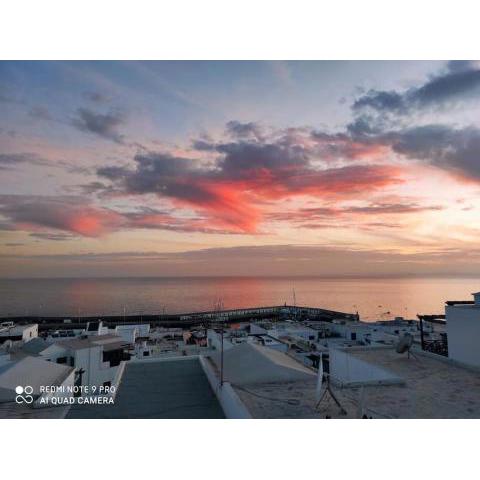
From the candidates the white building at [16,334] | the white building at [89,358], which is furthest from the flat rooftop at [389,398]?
the white building at [16,334]

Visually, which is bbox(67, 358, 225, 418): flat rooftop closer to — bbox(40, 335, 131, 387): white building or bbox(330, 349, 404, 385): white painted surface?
bbox(330, 349, 404, 385): white painted surface

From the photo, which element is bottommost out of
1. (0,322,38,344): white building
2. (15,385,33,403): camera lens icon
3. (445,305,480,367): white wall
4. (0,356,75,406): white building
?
(0,322,38,344): white building

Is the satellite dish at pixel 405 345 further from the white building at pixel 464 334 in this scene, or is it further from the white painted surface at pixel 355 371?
the white painted surface at pixel 355 371

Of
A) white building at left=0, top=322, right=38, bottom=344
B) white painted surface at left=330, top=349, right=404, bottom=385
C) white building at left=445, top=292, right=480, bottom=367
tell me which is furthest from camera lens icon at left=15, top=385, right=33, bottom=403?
white building at left=0, top=322, right=38, bottom=344

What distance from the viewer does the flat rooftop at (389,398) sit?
4633 mm

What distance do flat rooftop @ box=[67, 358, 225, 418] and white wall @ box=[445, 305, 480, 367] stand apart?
16.0ft

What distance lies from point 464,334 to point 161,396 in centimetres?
579

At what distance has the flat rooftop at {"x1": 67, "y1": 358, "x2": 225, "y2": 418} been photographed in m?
5.18

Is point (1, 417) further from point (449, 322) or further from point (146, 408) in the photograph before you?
point (449, 322)

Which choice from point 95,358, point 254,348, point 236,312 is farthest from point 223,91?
point 236,312

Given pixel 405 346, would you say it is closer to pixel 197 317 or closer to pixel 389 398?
pixel 389 398

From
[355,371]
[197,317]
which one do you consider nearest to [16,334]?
[355,371]
